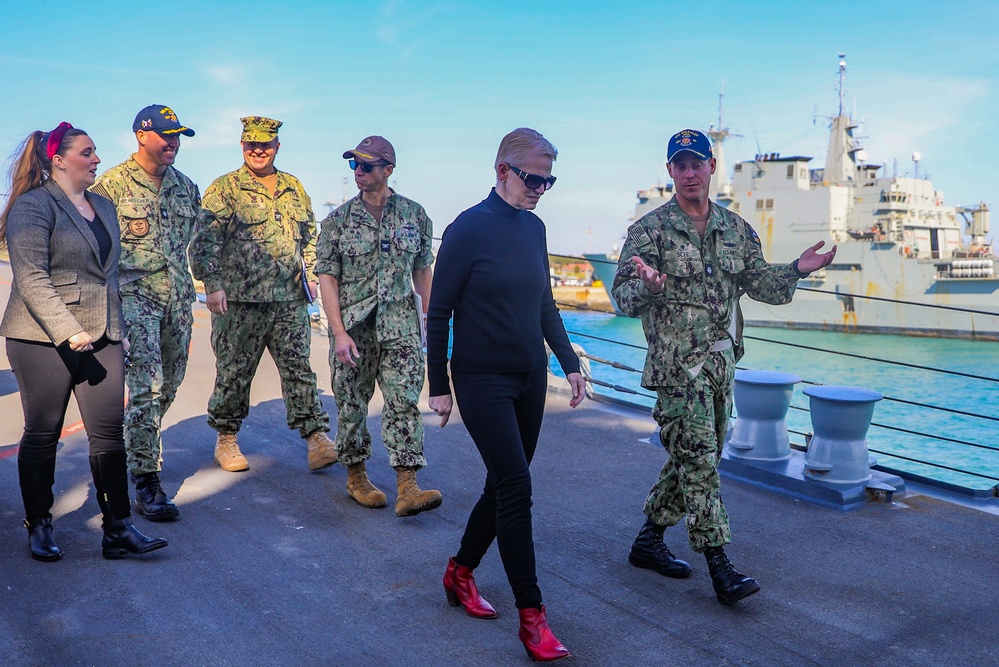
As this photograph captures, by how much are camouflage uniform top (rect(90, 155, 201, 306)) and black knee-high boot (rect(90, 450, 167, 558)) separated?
110 cm

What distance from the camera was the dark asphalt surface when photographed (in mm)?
3070

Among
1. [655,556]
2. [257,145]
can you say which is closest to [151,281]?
[257,145]

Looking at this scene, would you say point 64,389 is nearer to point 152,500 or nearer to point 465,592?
point 152,500

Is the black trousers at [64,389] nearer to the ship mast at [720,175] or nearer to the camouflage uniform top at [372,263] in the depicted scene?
the camouflage uniform top at [372,263]

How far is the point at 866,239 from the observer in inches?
2122

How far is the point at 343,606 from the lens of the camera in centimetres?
342

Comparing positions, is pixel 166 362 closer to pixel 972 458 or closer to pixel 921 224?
pixel 972 458

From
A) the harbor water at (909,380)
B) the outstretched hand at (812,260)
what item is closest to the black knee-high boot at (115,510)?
the outstretched hand at (812,260)

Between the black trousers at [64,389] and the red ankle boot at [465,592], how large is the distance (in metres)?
1.63

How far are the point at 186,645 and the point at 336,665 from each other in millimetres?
564

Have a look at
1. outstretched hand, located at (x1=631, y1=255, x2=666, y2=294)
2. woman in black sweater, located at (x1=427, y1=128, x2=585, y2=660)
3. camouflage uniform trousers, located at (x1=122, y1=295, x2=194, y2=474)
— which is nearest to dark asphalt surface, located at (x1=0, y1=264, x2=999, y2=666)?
camouflage uniform trousers, located at (x1=122, y1=295, x2=194, y2=474)

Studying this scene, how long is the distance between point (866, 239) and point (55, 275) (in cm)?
5635

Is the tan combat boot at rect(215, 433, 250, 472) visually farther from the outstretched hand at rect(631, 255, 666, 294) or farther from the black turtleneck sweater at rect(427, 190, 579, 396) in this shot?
the outstretched hand at rect(631, 255, 666, 294)

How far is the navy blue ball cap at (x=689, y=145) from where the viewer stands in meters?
3.66
